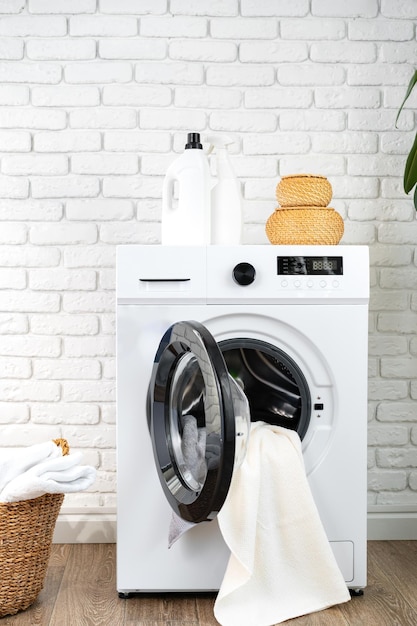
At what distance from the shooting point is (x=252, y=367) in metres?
2.09

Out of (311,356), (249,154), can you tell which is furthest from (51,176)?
(311,356)

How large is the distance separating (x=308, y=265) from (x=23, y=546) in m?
1.08

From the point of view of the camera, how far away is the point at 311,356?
2.10 meters

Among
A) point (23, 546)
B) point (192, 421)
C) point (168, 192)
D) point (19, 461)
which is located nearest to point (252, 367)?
point (192, 421)

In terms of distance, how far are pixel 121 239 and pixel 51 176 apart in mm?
330

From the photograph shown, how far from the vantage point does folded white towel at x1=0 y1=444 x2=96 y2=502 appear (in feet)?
6.28

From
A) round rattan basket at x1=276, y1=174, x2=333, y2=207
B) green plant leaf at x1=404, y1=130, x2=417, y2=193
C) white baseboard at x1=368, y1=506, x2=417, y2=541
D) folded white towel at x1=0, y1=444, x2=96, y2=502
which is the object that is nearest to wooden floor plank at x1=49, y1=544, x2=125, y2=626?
folded white towel at x1=0, y1=444, x2=96, y2=502

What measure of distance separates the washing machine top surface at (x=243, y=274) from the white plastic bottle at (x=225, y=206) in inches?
6.3

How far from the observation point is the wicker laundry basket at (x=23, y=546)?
6.42 feet

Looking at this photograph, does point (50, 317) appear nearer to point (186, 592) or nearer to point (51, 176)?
point (51, 176)

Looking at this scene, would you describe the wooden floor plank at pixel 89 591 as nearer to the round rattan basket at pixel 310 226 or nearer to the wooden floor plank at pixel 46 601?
the wooden floor plank at pixel 46 601

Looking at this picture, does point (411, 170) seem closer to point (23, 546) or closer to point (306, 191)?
point (306, 191)

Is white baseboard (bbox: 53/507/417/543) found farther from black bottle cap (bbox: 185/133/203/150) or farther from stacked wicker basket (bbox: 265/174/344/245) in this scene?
black bottle cap (bbox: 185/133/203/150)

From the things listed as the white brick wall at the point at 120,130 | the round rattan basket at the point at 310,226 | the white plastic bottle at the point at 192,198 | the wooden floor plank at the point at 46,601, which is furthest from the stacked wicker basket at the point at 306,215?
the wooden floor plank at the point at 46,601
